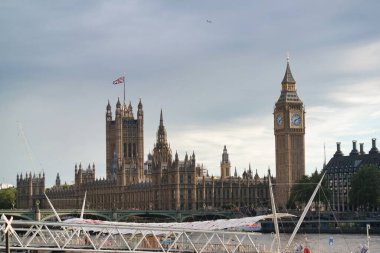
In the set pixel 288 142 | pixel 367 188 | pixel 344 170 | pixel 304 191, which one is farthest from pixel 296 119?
pixel 367 188

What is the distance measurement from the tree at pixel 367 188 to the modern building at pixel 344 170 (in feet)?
55.3

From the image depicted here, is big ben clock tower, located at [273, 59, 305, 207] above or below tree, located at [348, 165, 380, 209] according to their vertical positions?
above

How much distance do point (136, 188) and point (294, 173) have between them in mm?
32531

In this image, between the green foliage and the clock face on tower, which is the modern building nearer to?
the green foliage

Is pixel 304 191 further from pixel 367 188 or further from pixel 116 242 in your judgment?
pixel 116 242

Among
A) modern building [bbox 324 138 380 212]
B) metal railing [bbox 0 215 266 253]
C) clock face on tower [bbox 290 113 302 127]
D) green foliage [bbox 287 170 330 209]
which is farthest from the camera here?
clock face on tower [bbox 290 113 302 127]

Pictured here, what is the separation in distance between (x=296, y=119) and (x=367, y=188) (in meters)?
33.0

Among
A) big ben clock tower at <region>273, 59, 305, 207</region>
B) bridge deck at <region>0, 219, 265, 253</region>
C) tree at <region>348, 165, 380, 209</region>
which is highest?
big ben clock tower at <region>273, 59, 305, 207</region>

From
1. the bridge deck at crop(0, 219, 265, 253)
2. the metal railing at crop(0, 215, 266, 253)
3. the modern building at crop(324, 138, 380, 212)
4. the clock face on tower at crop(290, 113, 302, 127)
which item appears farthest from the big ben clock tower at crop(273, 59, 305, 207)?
the metal railing at crop(0, 215, 266, 253)

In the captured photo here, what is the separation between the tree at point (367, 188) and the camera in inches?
5719

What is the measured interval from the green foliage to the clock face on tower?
14.4 meters

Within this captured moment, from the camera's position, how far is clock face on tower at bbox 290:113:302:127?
175288 millimetres

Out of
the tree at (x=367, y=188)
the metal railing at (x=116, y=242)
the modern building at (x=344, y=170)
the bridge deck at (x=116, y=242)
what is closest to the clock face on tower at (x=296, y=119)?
the modern building at (x=344, y=170)

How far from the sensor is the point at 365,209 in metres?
151
